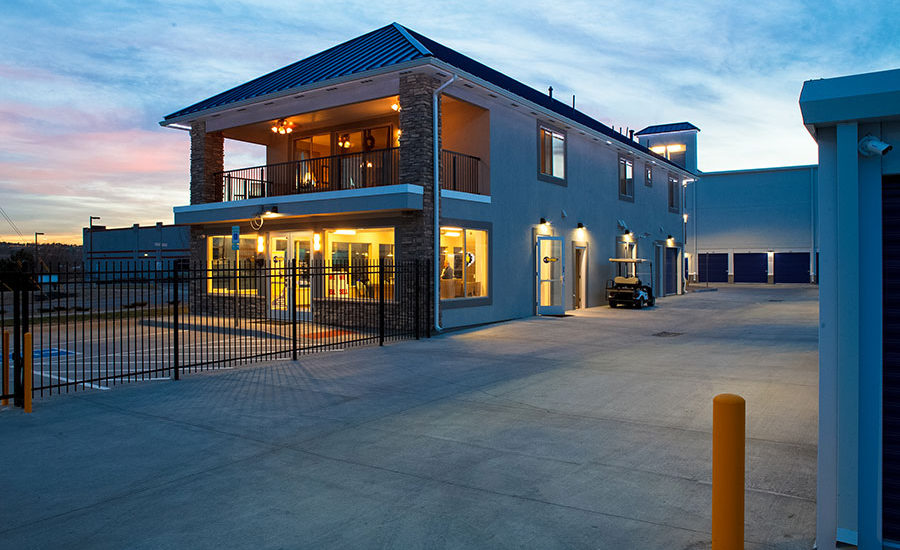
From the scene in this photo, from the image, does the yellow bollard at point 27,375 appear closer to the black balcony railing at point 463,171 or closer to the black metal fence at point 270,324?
the black metal fence at point 270,324

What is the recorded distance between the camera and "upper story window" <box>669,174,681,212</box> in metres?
34.1

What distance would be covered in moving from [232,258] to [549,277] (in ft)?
35.7

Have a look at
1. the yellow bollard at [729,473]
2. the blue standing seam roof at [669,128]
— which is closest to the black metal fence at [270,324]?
the yellow bollard at [729,473]

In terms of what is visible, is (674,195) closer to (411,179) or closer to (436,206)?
(436,206)

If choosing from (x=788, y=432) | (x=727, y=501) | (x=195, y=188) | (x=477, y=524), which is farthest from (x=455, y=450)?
(x=195, y=188)

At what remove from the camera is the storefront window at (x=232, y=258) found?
20.0 metres

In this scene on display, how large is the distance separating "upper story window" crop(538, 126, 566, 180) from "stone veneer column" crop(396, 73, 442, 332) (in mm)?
5838

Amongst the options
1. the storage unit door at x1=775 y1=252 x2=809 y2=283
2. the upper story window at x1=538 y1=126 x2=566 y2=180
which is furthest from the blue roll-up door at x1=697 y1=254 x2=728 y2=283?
the upper story window at x1=538 y1=126 x2=566 y2=180

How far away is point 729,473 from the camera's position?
352 centimetres

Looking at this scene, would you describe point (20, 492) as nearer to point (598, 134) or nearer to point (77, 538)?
point (77, 538)

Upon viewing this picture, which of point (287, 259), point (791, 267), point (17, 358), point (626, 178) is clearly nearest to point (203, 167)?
point (287, 259)

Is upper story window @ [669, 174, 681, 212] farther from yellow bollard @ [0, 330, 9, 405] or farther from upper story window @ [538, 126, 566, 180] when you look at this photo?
yellow bollard @ [0, 330, 9, 405]

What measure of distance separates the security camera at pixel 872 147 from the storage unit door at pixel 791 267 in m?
50.5

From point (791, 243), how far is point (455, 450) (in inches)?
1955
